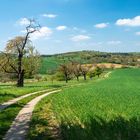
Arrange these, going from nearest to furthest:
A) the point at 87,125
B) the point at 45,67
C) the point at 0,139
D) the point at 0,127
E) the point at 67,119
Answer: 1. the point at 0,139
2. the point at 87,125
3. the point at 0,127
4. the point at 67,119
5. the point at 45,67

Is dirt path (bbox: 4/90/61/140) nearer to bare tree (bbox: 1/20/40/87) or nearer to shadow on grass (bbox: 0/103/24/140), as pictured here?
shadow on grass (bbox: 0/103/24/140)

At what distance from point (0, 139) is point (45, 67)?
180933mm

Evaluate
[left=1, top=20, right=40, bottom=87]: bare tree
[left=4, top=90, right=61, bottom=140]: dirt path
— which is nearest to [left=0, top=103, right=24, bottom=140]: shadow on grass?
[left=4, top=90, right=61, bottom=140]: dirt path

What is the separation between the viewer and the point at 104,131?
16000 millimetres

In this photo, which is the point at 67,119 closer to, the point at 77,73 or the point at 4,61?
the point at 4,61

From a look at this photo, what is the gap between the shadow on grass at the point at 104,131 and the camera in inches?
569

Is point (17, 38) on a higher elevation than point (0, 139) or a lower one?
higher

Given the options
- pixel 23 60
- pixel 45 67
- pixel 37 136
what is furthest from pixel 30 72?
pixel 45 67

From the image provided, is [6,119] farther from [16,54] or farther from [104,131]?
[16,54]

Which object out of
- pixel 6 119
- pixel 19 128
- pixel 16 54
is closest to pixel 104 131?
pixel 19 128

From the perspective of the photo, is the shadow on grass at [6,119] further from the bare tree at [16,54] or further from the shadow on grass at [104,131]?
the bare tree at [16,54]

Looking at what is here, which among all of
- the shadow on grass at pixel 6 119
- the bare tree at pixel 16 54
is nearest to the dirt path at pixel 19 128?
the shadow on grass at pixel 6 119

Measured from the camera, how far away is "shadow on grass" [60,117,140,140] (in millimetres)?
14453

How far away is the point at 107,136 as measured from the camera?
14.5 m
